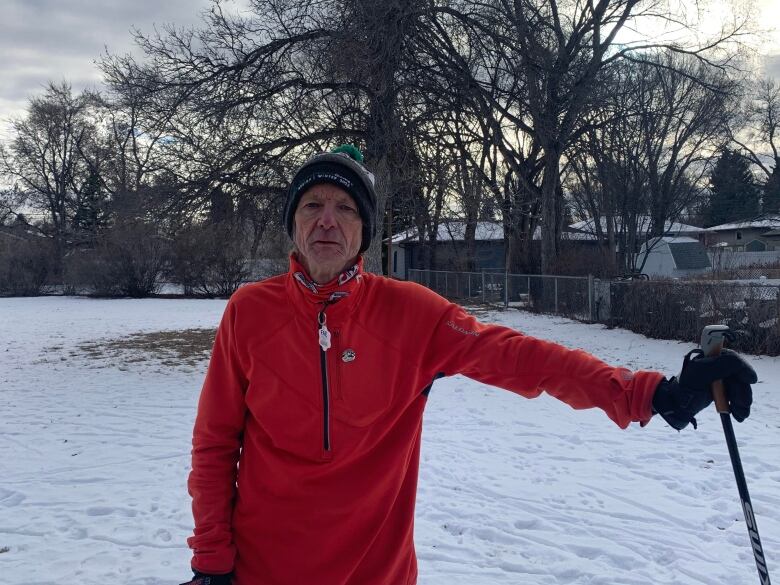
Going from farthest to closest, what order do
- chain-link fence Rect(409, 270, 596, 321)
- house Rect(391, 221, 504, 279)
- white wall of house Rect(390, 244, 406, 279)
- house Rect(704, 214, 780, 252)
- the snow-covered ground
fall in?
house Rect(704, 214, 780, 252)
white wall of house Rect(390, 244, 406, 279)
house Rect(391, 221, 504, 279)
chain-link fence Rect(409, 270, 596, 321)
the snow-covered ground

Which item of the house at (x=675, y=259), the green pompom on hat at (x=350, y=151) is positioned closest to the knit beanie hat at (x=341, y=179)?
the green pompom on hat at (x=350, y=151)

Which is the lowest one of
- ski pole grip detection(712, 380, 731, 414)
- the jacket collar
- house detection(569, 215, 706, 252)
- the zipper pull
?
ski pole grip detection(712, 380, 731, 414)

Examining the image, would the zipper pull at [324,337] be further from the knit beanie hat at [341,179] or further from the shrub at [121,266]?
the shrub at [121,266]

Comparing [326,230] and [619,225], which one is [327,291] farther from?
[619,225]

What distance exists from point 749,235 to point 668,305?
205ft

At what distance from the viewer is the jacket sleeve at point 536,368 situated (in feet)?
5.42

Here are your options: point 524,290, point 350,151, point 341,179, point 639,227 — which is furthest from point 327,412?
point 639,227

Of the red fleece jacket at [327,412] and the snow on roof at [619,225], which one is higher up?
the snow on roof at [619,225]

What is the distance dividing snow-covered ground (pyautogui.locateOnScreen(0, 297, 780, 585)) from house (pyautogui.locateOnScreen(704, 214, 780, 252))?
58.3 m

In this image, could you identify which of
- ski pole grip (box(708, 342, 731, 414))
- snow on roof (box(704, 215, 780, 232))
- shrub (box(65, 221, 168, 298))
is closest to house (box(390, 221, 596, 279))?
shrub (box(65, 221, 168, 298))

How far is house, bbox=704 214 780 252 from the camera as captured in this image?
6053cm

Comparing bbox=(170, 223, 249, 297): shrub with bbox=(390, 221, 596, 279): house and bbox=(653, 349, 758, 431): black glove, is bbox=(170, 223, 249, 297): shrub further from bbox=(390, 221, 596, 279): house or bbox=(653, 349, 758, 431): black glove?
bbox=(653, 349, 758, 431): black glove

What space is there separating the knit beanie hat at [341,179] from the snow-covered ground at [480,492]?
8.32 ft

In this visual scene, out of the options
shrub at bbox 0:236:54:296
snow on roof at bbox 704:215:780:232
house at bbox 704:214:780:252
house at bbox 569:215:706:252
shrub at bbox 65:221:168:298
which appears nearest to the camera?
house at bbox 569:215:706:252
